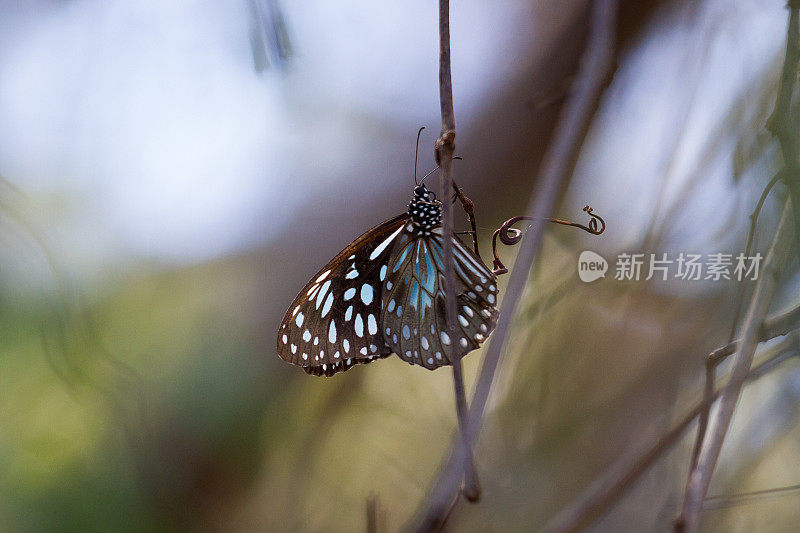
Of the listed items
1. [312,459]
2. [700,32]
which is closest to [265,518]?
[312,459]

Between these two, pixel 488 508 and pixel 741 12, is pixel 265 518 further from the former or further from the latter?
pixel 741 12

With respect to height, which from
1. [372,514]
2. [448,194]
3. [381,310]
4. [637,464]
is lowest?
[372,514]

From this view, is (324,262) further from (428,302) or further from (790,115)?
(790,115)

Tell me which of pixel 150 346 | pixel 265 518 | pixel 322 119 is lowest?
pixel 265 518

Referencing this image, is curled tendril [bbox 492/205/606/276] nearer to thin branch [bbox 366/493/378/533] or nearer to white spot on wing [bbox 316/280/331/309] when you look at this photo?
white spot on wing [bbox 316/280/331/309]

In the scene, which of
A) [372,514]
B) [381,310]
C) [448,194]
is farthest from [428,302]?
[372,514]

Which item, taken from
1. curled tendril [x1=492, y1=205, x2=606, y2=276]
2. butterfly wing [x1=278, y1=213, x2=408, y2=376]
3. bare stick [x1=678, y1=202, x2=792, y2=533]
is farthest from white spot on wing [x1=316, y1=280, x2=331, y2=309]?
bare stick [x1=678, y1=202, x2=792, y2=533]
